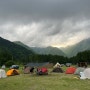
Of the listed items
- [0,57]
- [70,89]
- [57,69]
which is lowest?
[70,89]

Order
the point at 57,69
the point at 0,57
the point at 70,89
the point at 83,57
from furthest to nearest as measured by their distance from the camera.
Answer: the point at 83,57 < the point at 0,57 < the point at 57,69 < the point at 70,89

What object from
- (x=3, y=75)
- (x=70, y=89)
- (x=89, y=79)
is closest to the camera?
(x=70, y=89)

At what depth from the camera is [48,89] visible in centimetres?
2762

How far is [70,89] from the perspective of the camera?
1075 inches

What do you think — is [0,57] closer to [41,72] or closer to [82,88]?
[41,72]

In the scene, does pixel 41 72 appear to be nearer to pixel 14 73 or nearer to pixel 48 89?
pixel 14 73

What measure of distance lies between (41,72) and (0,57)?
79740 millimetres

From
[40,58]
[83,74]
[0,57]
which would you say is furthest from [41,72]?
[40,58]

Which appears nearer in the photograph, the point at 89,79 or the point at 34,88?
the point at 34,88

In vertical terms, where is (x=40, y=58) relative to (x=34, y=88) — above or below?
above

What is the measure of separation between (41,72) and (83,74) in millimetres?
11402

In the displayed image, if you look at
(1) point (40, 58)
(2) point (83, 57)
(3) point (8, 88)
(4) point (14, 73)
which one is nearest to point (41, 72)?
(4) point (14, 73)

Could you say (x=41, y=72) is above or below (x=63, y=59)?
below

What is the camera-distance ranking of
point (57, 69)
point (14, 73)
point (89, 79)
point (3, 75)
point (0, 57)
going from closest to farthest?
1. point (89, 79)
2. point (3, 75)
3. point (14, 73)
4. point (57, 69)
5. point (0, 57)
